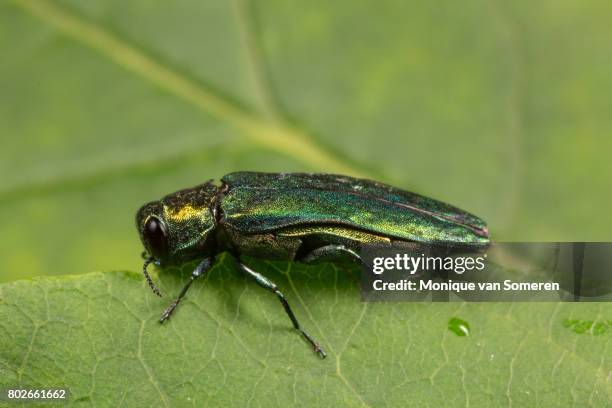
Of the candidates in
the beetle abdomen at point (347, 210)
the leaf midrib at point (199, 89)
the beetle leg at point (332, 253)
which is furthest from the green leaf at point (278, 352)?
the leaf midrib at point (199, 89)

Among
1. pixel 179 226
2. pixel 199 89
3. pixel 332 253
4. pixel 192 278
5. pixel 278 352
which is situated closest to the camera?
pixel 278 352

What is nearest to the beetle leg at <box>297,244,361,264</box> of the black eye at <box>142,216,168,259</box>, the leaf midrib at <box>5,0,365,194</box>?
the black eye at <box>142,216,168,259</box>

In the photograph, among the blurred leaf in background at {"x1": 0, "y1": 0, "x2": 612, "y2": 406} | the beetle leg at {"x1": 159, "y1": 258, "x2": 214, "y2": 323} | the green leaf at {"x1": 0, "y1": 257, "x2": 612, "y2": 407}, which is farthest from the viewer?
the blurred leaf in background at {"x1": 0, "y1": 0, "x2": 612, "y2": 406}

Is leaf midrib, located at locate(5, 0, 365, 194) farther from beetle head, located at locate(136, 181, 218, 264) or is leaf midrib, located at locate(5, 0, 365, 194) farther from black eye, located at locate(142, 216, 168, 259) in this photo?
black eye, located at locate(142, 216, 168, 259)

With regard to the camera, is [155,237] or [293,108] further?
[293,108]

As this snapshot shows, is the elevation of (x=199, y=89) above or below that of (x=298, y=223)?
above

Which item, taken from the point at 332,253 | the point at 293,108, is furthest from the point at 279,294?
the point at 293,108

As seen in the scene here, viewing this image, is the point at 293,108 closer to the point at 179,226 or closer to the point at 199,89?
the point at 199,89
